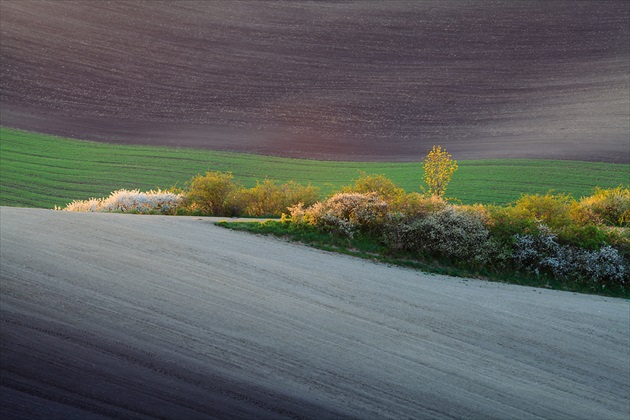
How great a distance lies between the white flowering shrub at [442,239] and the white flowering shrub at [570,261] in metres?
1.23

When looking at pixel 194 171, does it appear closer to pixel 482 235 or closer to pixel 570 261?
pixel 482 235

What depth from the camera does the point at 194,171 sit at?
4228 centimetres

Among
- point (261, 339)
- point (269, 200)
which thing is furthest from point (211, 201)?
point (261, 339)

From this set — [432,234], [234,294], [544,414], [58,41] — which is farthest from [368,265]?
[58,41]

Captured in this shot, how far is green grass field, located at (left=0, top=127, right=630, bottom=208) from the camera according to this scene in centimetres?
3806

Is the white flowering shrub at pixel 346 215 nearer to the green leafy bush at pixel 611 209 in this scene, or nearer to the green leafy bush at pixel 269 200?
the green leafy bush at pixel 269 200

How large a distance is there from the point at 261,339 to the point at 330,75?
4676cm

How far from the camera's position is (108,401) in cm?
1276

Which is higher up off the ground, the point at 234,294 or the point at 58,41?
the point at 58,41

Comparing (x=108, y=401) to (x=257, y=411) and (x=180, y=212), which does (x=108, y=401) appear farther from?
(x=180, y=212)

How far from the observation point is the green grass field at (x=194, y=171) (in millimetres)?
38062

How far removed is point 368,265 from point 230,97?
35.8m

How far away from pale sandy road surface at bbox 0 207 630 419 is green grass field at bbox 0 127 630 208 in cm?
1764

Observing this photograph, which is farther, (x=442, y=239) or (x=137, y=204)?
(x=137, y=204)
